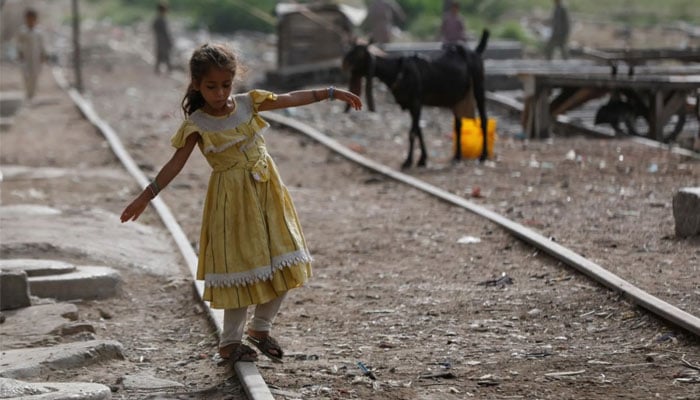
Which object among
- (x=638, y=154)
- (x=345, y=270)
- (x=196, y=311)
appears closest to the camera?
(x=196, y=311)

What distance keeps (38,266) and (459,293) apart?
113 inches

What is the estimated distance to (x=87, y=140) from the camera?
18.8 metres

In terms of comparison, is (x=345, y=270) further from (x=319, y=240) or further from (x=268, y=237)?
(x=268, y=237)

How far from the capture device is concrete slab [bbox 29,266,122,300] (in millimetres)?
8367

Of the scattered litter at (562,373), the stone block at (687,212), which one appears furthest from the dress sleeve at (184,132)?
the stone block at (687,212)

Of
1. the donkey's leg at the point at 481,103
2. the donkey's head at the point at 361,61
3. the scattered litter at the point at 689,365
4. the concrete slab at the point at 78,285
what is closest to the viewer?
the scattered litter at the point at 689,365

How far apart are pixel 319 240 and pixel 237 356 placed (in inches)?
164

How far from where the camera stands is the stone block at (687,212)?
894cm

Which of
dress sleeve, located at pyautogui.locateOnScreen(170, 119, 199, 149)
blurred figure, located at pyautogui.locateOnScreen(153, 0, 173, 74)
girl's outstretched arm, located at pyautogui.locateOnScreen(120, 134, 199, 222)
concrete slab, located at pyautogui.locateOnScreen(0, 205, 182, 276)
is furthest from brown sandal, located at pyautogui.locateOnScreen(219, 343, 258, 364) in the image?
blurred figure, located at pyautogui.locateOnScreen(153, 0, 173, 74)

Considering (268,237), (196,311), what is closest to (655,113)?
(196,311)

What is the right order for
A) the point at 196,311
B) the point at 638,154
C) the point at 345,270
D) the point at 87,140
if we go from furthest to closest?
the point at 87,140, the point at 638,154, the point at 345,270, the point at 196,311

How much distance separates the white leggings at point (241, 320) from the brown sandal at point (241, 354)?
0.14 feet

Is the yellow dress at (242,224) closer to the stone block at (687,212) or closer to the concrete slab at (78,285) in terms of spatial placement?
the concrete slab at (78,285)

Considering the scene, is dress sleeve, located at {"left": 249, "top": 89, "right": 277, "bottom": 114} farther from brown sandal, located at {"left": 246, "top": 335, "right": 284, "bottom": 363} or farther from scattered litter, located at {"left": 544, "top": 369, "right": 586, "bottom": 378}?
scattered litter, located at {"left": 544, "top": 369, "right": 586, "bottom": 378}
